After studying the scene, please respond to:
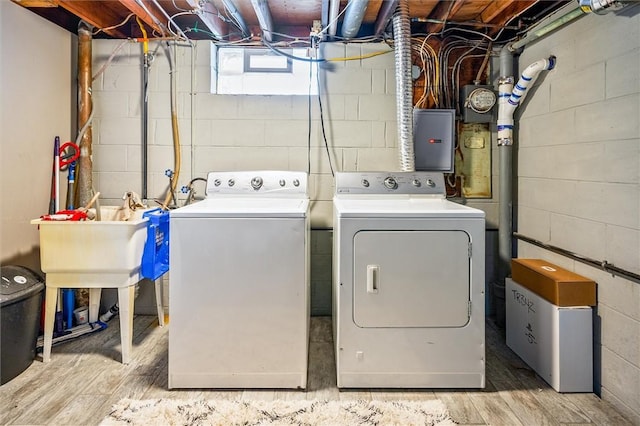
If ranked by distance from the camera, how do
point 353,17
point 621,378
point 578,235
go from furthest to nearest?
point 353,17 → point 578,235 → point 621,378

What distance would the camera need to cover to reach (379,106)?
2871mm

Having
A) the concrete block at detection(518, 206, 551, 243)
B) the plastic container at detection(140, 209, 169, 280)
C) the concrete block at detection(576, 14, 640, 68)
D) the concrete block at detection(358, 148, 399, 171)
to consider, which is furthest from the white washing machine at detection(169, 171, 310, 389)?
the concrete block at detection(576, 14, 640, 68)

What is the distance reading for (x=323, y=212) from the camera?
292 cm

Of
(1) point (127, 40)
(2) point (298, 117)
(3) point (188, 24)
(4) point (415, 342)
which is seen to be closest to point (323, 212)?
(2) point (298, 117)

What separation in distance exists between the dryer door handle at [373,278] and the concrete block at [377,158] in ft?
3.89

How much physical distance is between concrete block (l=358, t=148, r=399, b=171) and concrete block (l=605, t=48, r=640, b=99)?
4.40ft

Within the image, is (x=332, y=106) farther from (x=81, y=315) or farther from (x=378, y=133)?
(x=81, y=315)

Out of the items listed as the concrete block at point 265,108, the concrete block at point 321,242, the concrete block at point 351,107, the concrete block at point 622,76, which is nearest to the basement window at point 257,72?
the concrete block at point 265,108

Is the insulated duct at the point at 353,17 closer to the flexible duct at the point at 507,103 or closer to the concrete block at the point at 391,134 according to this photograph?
the concrete block at the point at 391,134

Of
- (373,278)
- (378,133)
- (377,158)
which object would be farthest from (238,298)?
(378,133)

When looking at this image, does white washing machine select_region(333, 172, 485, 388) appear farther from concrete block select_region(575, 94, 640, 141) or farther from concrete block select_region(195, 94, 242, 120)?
concrete block select_region(195, 94, 242, 120)

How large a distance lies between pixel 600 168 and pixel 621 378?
999 millimetres

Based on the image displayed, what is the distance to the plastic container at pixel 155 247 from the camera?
228cm

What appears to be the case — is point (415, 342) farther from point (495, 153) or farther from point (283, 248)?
point (495, 153)
